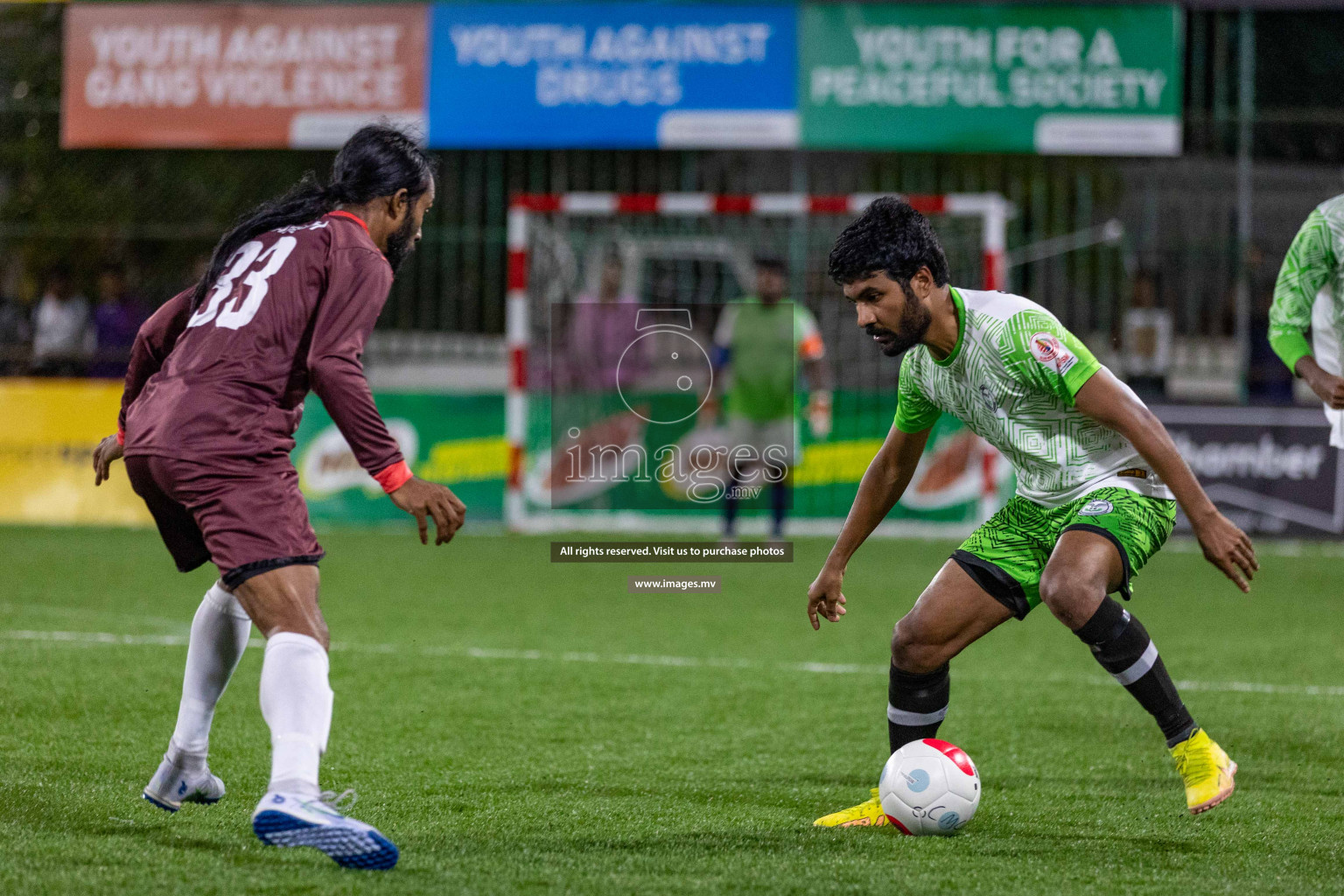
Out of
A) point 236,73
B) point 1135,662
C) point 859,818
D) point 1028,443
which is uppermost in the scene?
point 236,73

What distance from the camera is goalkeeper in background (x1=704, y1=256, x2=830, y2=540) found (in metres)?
12.3

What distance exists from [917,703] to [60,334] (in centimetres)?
1257

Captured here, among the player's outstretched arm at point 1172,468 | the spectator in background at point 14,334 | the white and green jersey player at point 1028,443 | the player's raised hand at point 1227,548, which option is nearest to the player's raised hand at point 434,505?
the white and green jersey player at point 1028,443

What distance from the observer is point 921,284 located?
441 centimetres

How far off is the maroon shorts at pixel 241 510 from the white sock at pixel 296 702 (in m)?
0.19

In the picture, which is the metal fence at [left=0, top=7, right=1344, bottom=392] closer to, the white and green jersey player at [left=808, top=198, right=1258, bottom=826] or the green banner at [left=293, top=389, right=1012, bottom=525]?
the green banner at [left=293, top=389, right=1012, bottom=525]

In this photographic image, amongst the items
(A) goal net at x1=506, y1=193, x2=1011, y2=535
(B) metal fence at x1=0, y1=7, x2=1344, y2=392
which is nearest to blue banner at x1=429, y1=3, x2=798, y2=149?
(A) goal net at x1=506, y1=193, x2=1011, y2=535

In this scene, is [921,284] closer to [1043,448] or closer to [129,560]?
[1043,448]

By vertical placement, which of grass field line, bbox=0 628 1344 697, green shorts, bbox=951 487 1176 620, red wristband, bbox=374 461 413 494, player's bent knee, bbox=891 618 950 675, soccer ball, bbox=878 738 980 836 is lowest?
grass field line, bbox=0 628 1344 697

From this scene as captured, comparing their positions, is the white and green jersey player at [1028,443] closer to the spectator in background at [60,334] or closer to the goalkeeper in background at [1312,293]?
the goalkeeper in background at [1312,293]

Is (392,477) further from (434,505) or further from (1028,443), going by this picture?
(1028,443)

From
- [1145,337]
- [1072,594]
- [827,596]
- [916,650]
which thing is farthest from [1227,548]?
[1145,337]

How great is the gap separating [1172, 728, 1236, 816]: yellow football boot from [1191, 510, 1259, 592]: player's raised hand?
72 cm

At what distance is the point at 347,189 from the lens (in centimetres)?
412
